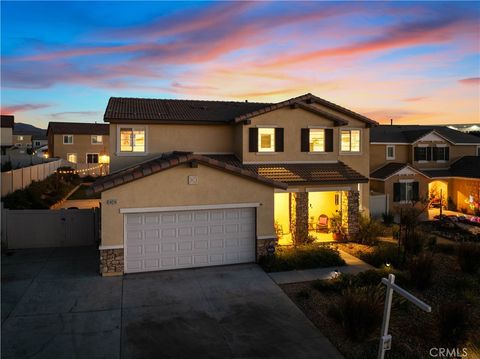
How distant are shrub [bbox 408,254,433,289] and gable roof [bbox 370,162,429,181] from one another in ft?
47.8

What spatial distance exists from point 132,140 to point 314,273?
36.2ft

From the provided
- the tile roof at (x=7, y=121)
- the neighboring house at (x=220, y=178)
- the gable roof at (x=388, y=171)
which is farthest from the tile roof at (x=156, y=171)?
the tile roof at (x=7, y=121)

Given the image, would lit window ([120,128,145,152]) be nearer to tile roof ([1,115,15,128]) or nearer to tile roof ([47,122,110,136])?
tile roof ([47,122,110,136])

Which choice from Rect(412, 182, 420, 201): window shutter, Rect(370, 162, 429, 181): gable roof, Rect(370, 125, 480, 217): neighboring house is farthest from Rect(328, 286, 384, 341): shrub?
Rect(412, 182, 420, 201): window shutter

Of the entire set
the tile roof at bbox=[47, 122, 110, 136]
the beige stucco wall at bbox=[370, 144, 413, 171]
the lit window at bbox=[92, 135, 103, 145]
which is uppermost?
the tile roof at bbox=[47, 122, 110, 136]

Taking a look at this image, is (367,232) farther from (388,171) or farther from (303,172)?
(388,171)

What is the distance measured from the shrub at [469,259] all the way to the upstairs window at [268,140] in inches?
368

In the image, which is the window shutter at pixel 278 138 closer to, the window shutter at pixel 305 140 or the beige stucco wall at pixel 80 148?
the window shutter at pixel 305 140

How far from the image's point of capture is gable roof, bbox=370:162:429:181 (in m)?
26.0

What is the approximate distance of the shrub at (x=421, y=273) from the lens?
1173cm

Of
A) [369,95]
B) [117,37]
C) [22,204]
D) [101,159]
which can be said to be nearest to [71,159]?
[101,159]

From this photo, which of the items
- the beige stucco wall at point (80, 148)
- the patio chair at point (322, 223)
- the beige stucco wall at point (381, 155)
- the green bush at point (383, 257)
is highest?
the beige stucco wall at point (80, 148)

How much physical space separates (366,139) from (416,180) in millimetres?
8233

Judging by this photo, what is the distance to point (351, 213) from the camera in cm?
1825
